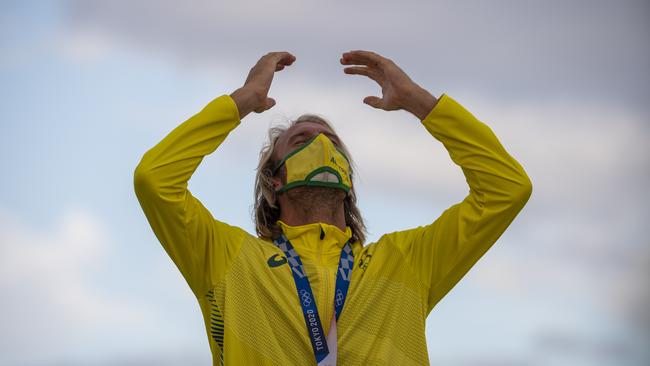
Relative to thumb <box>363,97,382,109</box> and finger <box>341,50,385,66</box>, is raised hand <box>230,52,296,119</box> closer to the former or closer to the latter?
finger <box>341,50,385,66</box>

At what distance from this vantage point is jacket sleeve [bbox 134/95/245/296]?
7.79 metres

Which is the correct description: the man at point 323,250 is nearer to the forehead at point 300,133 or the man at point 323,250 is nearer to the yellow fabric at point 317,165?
the yellow fabric at point 317,165

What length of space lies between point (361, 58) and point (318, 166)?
3.47 feet

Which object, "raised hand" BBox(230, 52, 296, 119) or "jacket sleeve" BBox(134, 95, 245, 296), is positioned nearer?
"jacket sleeve" BBox(134, 95, 245, 296)

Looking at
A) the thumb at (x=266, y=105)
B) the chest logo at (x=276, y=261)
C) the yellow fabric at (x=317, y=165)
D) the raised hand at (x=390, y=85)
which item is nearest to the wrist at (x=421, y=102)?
the raised hand at (x=390, y=85)

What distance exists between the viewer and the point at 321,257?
8406 mm

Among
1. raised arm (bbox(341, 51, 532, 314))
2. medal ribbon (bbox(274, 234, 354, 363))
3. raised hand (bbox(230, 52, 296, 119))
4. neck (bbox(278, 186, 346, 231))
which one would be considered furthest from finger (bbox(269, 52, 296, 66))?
medal ribbon (bbox(274, 234, 354, 363))

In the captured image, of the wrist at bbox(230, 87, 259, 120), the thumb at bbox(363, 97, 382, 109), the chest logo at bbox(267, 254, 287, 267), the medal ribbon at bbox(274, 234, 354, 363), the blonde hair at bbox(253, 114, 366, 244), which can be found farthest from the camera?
the blonde hair at bbox(253, 114, 366, 244)

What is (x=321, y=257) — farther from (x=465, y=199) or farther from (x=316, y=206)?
(x=465, y=199)

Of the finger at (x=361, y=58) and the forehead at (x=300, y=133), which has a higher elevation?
the finger at (x=361, y=58)

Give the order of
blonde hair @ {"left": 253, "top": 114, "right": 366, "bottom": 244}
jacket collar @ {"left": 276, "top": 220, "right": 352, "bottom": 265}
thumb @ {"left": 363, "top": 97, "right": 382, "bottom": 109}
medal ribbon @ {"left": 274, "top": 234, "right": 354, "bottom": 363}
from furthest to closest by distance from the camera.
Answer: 1. blonde hair @ {"left": 253, "top": 114, "right": 366, "bottom": 244}
2. thumb @ {"left": 363, "top": 97, "right": 382, "bottom": 109}
3. jacket collar @ {"left": 276, "top": 220, "right": 352, "bottom": 265}
4. medal ribbon @ {"left": 274, "top": 234, "right": 354, "bottom": 363}

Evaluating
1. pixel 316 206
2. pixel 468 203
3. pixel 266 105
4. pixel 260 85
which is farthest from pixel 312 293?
pixel 260 85

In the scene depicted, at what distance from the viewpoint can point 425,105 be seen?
838cm

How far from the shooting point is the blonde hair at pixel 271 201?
9.48 m
